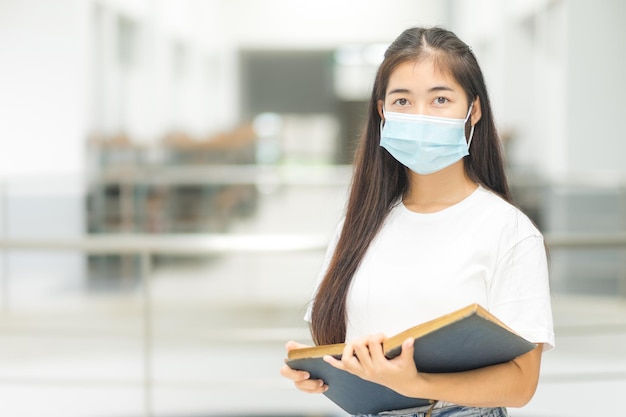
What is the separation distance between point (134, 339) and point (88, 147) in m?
2.46

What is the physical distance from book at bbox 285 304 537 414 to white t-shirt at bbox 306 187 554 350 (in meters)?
0.07

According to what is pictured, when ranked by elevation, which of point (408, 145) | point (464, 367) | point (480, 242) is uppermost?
point (408, 145)

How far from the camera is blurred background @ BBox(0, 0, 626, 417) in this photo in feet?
11.4

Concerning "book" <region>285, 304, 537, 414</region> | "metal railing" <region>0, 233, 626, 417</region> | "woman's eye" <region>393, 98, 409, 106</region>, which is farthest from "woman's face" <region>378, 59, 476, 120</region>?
"metal railing" <region>0, 233, 626, 417</region>

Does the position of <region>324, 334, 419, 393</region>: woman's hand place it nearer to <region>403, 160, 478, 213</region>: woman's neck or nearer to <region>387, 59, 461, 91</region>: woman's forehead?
<region>403, 160, 478, 213</region>: woman's neck

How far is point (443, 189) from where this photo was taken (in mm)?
1227

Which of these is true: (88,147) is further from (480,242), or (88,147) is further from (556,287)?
(480,242)

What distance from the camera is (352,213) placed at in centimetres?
131

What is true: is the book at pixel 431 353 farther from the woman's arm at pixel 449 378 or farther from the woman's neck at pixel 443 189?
the woman's neck at pixel 443 189

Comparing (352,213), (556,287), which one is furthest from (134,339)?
(352,213)

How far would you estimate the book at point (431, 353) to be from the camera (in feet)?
3.26

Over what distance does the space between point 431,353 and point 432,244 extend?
0.17m

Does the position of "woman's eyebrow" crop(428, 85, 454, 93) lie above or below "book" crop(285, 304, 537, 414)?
above

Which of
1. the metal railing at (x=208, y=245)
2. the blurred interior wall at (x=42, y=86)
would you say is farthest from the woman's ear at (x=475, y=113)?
the blurred interior wall at (x=42, y=86)
